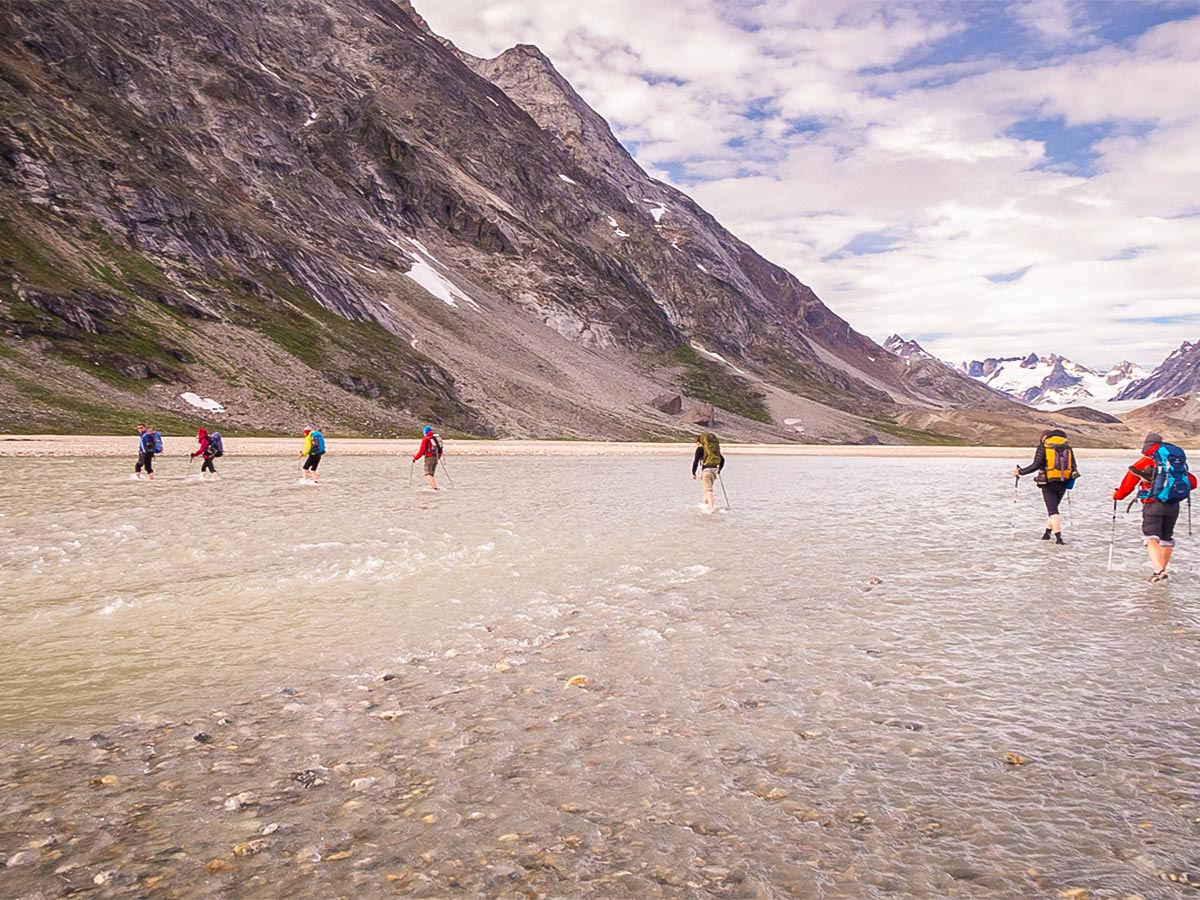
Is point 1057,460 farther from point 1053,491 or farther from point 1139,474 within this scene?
point 1139,474

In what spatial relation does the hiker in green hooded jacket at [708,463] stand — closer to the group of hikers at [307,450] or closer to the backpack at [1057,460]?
the backpack at [1057,460]

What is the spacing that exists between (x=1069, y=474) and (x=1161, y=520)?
5.98m

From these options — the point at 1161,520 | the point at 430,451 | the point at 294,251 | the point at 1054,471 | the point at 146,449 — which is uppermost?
the point at 294,251

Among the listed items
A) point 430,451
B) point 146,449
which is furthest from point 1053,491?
point 146,449

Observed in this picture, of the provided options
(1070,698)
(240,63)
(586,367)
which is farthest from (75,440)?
(240,63)

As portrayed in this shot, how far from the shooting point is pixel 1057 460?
19.2 m

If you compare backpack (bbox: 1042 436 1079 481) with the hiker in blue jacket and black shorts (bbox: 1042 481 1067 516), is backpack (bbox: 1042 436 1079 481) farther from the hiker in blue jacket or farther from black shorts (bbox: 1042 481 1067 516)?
the hiker in blue jacket

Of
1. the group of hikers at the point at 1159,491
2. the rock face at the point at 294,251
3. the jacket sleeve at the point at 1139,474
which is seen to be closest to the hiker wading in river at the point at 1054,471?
the group of hikers at the point at 1159,491

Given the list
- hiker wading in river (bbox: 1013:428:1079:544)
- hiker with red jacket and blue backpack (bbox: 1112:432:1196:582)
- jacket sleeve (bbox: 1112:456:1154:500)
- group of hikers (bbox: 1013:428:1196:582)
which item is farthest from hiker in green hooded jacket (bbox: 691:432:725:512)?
hiker with red jacket and blue backpack (bbox: 1112:432:1196:582)

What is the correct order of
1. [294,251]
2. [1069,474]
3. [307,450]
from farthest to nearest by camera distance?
1. [294,251]
2. [307,450]
3. [1069,474]

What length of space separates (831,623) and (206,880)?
8.15 m

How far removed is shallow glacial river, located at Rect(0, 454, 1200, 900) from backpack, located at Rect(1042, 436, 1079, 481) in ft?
15.3

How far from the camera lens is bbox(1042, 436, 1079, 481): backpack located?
62.6 ft

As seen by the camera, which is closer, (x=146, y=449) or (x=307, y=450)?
(x=307, y=450)
